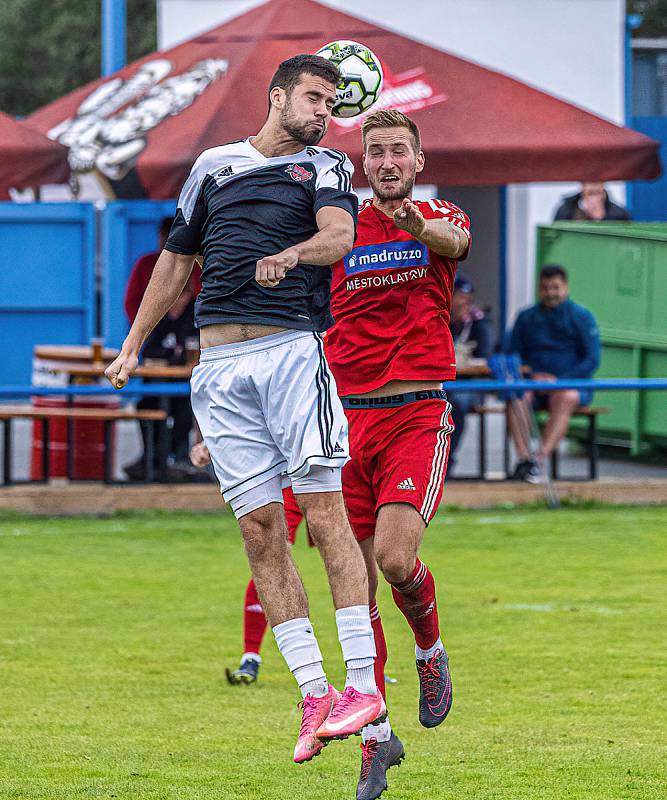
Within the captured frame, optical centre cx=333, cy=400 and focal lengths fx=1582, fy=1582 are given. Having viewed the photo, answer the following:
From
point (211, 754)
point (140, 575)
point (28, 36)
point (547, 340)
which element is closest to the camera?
point (211, 754)

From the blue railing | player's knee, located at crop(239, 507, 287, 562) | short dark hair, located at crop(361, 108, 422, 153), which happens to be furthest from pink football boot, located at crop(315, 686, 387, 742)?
the blue railing

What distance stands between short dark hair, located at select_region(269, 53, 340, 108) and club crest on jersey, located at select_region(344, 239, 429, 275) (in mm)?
900

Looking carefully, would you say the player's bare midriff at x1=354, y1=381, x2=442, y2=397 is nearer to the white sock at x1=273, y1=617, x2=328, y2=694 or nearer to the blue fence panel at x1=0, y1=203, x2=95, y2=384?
the white sock at x1=273, y1=617, x2=328, y2=694

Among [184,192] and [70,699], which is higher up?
[184,192]

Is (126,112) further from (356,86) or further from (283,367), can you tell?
(283,367)

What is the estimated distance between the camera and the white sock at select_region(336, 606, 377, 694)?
16.8 ft

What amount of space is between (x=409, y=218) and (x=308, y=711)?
174cm

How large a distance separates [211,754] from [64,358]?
7295 millimetres

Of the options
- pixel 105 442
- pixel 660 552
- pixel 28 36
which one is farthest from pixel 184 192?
pixel 28 36

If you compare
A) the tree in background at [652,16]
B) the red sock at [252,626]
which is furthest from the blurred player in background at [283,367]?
the tree in background at [652,16]

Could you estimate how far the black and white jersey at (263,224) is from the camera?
17.1ft

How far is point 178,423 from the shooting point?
1319cm

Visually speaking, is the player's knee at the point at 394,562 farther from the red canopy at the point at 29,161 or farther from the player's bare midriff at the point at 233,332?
the red canopy at the point at 29,161

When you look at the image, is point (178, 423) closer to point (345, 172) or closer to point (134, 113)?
point (134, 113)
